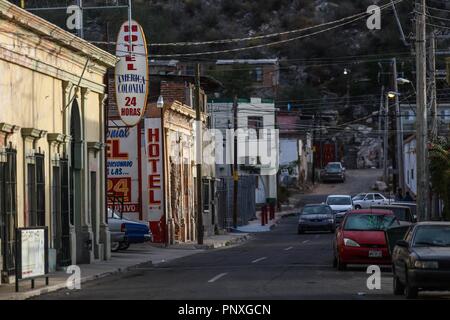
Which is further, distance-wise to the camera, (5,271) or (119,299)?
(5,271)

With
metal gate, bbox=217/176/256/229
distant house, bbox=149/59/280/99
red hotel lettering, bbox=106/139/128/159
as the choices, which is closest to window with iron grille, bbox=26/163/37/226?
red hotel lettering, bbox=106/139/128/159

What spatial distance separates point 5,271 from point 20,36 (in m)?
6.01

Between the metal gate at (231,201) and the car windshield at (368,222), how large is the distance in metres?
32.4

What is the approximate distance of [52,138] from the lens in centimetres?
2886

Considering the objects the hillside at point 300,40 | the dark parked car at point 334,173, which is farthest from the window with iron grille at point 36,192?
the hillside at point 300,40

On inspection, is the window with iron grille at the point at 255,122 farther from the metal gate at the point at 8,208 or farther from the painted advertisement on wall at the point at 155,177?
the metal gate at the point at 8,208

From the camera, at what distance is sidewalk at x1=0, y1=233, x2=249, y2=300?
22259 mm

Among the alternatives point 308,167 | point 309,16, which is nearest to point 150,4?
point 309,16

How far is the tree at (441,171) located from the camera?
35750mm

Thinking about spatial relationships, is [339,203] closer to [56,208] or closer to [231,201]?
[231,201]

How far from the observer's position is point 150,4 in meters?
138

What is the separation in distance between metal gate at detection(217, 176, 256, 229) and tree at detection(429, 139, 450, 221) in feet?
76.0

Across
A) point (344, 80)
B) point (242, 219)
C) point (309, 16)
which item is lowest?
point (242, 219)
